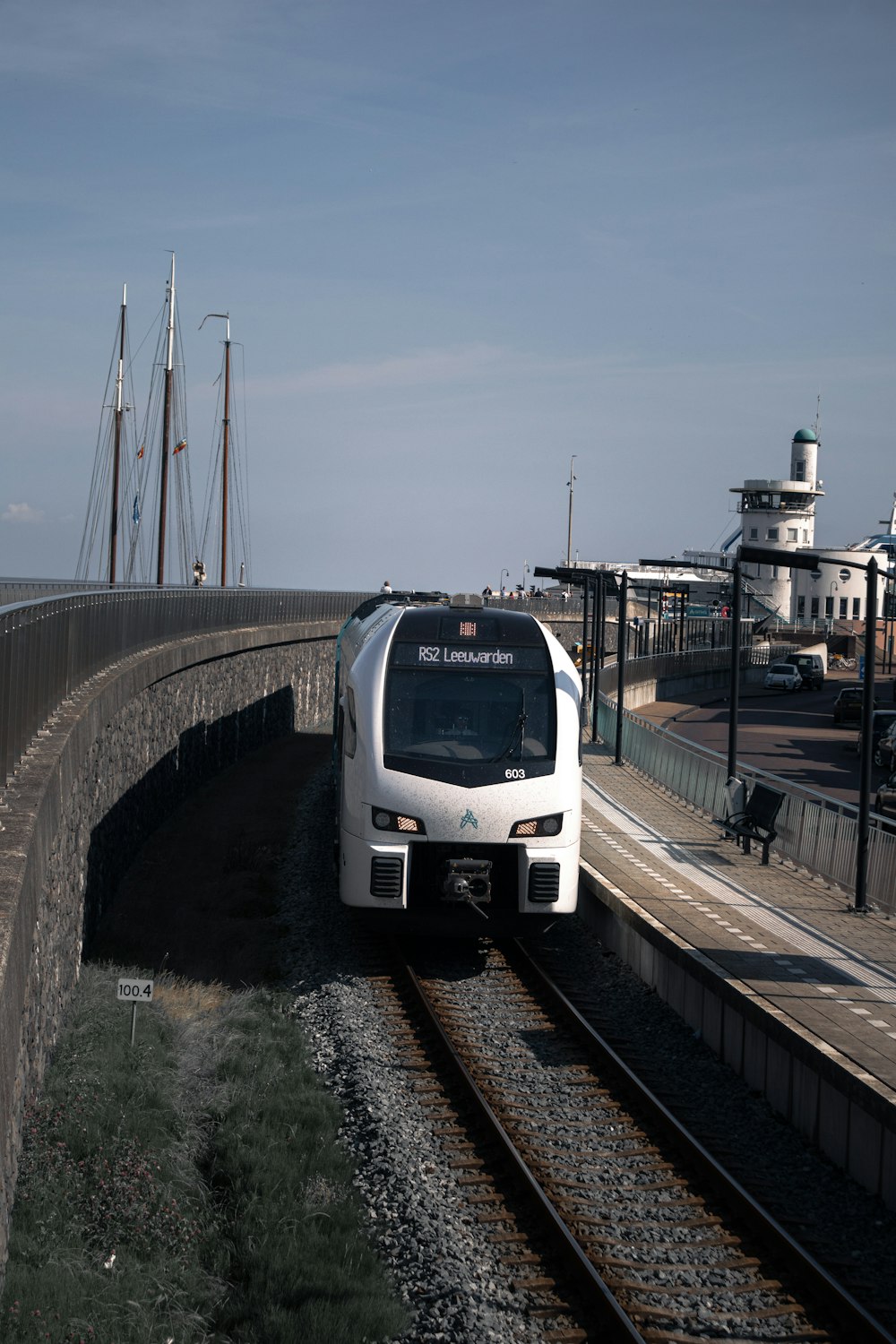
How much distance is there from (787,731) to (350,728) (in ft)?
111

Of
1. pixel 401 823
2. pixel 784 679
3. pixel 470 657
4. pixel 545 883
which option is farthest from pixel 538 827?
pixel 784 679

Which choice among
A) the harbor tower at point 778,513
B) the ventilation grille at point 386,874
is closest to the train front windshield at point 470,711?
the ventilation grille at point 386,874

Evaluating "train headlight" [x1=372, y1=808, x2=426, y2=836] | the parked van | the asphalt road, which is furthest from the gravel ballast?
the parked van

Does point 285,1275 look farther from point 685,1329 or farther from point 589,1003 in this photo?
point 589,1003

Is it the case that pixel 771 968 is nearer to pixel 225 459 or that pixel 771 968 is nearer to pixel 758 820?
pixel 758 820

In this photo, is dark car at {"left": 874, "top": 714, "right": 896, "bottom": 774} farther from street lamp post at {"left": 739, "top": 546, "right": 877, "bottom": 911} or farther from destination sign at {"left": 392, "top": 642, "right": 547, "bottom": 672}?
destination sign at {"left": 392, "top": 642, "right": 547, "bottom": 672}

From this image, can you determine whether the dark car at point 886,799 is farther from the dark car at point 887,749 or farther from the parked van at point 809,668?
the parked van at point 809,668

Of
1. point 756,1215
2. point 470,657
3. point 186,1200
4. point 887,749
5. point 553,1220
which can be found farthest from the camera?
point 887,749

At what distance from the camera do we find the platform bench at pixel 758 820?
19.1m

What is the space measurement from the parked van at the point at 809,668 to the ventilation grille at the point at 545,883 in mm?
53943

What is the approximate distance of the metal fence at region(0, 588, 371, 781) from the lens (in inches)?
425

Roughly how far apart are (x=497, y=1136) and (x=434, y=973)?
4.71 m

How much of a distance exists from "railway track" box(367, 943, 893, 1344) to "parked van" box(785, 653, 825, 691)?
54.8 meters

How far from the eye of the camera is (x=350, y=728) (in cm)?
1492
